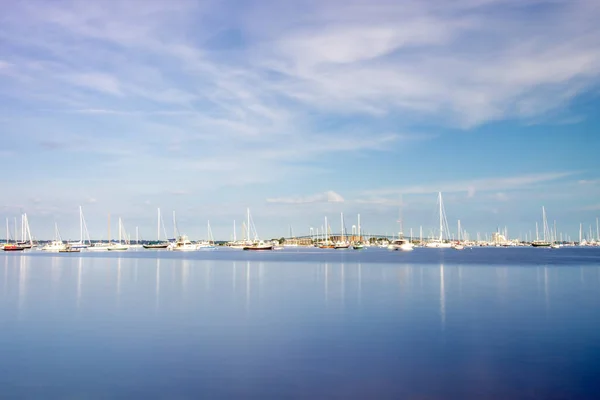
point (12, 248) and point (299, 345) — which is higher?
point (12, 248)

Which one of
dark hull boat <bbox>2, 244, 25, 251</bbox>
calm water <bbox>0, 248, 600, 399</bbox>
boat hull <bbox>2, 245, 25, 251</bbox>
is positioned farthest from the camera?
dark hull boat <bbox>2, 244, 25, 251</bbox>

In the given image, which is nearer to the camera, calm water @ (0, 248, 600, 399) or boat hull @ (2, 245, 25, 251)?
calm water @ (0, 248, 600, 399)

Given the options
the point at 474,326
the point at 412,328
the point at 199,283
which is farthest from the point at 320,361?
the point at 199,283

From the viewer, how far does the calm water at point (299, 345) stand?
50.2 feet

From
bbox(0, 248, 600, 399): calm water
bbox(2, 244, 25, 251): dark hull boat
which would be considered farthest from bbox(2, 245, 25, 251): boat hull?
bbox(0, 248, 600, 399): calm water

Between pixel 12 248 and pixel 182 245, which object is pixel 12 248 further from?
pixel 182 245

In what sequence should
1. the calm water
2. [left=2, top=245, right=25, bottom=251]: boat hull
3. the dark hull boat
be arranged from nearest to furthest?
the calm water < [left=2, top=245, right=25, bottom=251]: boat hull < the dark hull boat

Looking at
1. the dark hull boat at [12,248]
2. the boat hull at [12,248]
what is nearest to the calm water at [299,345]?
the boat hull at [12,248]

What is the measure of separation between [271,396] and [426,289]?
3187 centimetres

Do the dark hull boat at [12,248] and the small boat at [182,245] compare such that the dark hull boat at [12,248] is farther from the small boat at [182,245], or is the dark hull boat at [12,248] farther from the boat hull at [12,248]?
the small boat at [182,245]

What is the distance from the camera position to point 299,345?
69.5 ft

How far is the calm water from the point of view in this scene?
15312mm

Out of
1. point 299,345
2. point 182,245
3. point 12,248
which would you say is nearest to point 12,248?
point 12,248

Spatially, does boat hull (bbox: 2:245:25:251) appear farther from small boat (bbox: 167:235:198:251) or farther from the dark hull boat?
small boat (bbox: 167:235:198:251)
